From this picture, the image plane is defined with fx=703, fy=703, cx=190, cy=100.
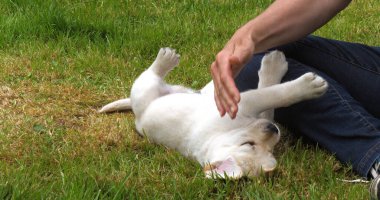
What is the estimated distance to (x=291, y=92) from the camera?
2.73 metres

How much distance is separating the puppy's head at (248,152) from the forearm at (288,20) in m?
0.33

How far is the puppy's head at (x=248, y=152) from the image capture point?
252 cm

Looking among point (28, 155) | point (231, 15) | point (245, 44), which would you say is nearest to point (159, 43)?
point (231, 15)

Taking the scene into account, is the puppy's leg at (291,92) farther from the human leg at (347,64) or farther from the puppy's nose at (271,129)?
the human leg at (347,64)

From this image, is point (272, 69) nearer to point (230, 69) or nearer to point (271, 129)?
point (271, 129)

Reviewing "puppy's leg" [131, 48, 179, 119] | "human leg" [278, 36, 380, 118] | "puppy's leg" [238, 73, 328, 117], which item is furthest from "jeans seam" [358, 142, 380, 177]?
"puppy's leg" [131, 48, 179, 119]

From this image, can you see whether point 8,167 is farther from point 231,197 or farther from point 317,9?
point 317,9

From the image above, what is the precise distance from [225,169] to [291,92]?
1.45ft

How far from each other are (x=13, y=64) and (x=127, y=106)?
1034 millimetres

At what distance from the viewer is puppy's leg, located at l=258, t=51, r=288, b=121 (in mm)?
2938

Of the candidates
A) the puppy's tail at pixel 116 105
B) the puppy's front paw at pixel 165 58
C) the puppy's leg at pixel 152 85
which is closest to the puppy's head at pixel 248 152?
the puppy's leg at pixel 152 85

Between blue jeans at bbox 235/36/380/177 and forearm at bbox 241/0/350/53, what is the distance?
317mm

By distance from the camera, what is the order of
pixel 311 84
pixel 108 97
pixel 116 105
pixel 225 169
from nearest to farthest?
pixel 225 169 → pixel 311 84 → pixel 116 105 → pixel 108 97

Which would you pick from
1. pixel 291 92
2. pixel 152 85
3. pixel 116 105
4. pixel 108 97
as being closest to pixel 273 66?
pixel 291 92
